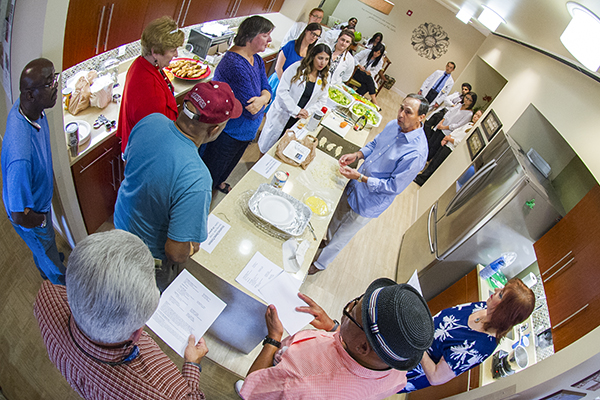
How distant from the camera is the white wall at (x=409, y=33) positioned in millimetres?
7938

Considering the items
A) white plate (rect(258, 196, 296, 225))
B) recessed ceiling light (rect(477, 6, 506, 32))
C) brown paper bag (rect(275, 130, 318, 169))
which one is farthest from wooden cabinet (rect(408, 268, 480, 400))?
recessed ceiling light (rect(477, 6, 506, 32))

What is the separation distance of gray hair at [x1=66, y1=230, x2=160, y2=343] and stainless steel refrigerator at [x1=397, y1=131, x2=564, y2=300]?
2647 mm

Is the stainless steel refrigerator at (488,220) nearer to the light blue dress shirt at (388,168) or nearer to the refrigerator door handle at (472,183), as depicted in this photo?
the refrigerator door handle at (472,183)

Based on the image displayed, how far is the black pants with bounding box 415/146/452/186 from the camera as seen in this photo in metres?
4.73

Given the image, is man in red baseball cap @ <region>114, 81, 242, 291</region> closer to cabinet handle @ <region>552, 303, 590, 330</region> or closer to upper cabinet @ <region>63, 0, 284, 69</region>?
upper cabinet @ <region>63, 0, 284, 69</region>

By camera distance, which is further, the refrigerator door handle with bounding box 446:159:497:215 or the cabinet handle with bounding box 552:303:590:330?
the refrigerator door handle with bounding box 446:159:497:215

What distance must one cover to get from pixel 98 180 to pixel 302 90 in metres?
2.01

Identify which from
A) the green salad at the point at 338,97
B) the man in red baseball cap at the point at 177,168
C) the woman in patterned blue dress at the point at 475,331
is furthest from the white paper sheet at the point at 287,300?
the green salad at the point at 338,97

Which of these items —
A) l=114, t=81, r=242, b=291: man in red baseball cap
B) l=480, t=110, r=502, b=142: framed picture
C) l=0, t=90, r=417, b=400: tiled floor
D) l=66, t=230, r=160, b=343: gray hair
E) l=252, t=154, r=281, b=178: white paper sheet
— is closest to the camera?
l=66, t=230, r=160, b=343: gray hair

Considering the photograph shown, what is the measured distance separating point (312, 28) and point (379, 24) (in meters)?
6.68

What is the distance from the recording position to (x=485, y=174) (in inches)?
117

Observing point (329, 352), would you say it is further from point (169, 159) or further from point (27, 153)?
point (27, 153)

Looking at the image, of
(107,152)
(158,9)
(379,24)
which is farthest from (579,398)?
(379,24)

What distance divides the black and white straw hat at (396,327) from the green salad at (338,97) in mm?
3226
